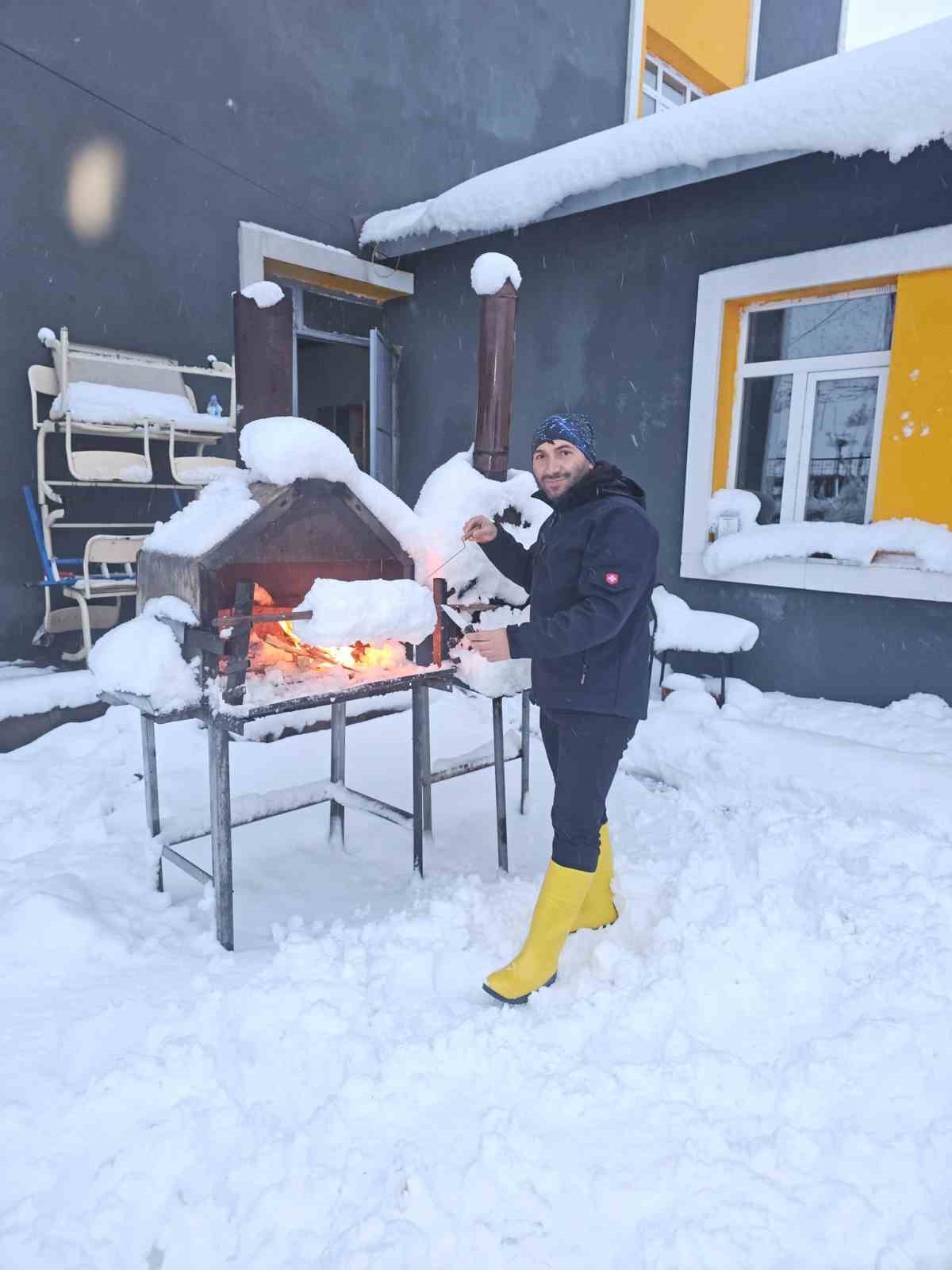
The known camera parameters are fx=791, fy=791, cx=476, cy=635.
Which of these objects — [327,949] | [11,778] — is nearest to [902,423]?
[327,949]

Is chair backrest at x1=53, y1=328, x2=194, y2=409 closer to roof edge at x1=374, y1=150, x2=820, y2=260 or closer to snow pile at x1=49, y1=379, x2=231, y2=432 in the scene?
snow pile at x1=49, y1=379, x2=231, y2=432

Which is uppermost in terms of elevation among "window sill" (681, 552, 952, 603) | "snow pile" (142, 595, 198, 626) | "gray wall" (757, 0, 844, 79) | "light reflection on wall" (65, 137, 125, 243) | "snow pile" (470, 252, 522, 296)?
"gray wall" (757, 0, 844, 79)

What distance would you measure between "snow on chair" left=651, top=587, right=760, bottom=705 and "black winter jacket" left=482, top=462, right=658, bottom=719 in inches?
114

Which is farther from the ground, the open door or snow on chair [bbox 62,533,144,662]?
the open door

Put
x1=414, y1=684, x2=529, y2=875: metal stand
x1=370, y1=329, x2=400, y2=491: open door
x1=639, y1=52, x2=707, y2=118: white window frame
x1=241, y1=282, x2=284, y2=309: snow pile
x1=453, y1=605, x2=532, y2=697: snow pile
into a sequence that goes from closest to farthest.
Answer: x1=241, y1=282, x2=284, y2=309: snow pile < x1=453, y1=605, x2=532, y2=697: snow pile < x1=414, y1=684, x2=529, y2=875: metal stand < x1=370, y1=329, x2=400, y2=491: open door < x1=639, y1=52, x2=707, y2=118: white window frame

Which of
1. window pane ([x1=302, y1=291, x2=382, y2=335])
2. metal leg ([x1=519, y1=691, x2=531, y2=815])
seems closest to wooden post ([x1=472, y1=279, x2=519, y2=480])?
metal leg ([x1=519, y1=691, x2=531, y2=815])

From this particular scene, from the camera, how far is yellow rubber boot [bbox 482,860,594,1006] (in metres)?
2.74

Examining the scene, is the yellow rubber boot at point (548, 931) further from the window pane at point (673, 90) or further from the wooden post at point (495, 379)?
the window pane at point (673, 90)

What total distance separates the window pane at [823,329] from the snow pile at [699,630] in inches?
56.9

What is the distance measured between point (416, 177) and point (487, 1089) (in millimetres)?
8912

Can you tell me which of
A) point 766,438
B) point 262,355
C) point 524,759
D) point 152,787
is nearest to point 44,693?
point 152,787

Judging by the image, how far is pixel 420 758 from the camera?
3.68 metres

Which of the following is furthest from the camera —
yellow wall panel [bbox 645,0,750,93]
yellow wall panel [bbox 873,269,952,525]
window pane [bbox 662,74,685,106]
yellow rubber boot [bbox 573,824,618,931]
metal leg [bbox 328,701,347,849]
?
window pane [bbox 662,74,685,106]

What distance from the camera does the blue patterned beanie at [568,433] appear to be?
287cm
